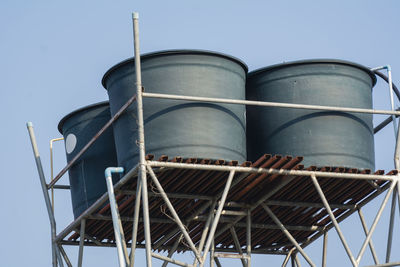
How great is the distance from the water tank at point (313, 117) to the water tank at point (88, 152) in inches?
156

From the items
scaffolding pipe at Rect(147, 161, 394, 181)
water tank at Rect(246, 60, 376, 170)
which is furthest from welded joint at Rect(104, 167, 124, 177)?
water tank at Rect(246, 60, 376, 170)

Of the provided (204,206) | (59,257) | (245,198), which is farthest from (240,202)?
(59,257)

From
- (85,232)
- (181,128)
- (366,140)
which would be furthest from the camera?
(85,232)

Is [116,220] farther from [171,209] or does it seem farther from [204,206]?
[204,206]

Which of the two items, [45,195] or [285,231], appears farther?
[45,195]

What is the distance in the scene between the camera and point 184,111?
95.1 feet

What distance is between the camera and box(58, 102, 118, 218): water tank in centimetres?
3197

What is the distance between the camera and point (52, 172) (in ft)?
110

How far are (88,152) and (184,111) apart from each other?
427 centimetres

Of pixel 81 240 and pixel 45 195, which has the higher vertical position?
pixel 45 195

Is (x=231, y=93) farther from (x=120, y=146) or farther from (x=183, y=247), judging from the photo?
(x=183, y=247)

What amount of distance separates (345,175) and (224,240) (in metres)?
5.72

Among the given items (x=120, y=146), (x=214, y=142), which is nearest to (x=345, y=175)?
(x=214, y=142)

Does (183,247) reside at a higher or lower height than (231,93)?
lower
